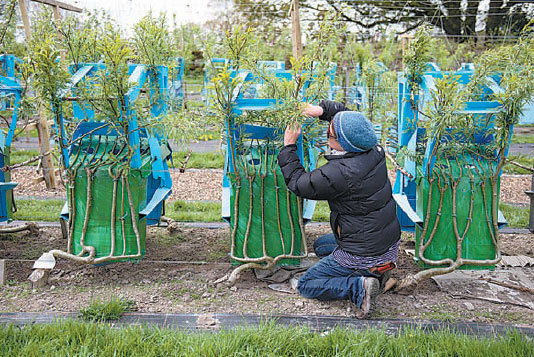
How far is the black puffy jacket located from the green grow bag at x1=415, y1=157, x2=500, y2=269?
44 centimetres

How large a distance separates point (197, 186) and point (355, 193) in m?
4.31

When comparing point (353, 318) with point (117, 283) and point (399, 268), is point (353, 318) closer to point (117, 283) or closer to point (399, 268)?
point (399, 268)

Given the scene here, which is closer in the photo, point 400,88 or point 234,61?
point 234,61

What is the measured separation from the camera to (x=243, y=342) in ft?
9.29

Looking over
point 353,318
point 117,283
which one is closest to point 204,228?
point 117,283

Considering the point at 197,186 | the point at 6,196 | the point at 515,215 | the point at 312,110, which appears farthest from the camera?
the point at 197,186

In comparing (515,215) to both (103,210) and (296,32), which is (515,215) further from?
(103,210)

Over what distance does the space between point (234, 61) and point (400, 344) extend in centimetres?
246

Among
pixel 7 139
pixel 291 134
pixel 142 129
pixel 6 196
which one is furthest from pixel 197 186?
pixel 291 134

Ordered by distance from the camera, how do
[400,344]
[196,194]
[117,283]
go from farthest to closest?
[196,194]
[117,283]
[400,344]

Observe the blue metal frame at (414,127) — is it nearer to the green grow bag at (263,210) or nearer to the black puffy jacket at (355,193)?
the black puffy jacket at (355,193)

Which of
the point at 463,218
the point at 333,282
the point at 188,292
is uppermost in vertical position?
the point at 463,218

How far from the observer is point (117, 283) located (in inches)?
152

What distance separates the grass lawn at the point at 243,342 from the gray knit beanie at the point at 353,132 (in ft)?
3.89
